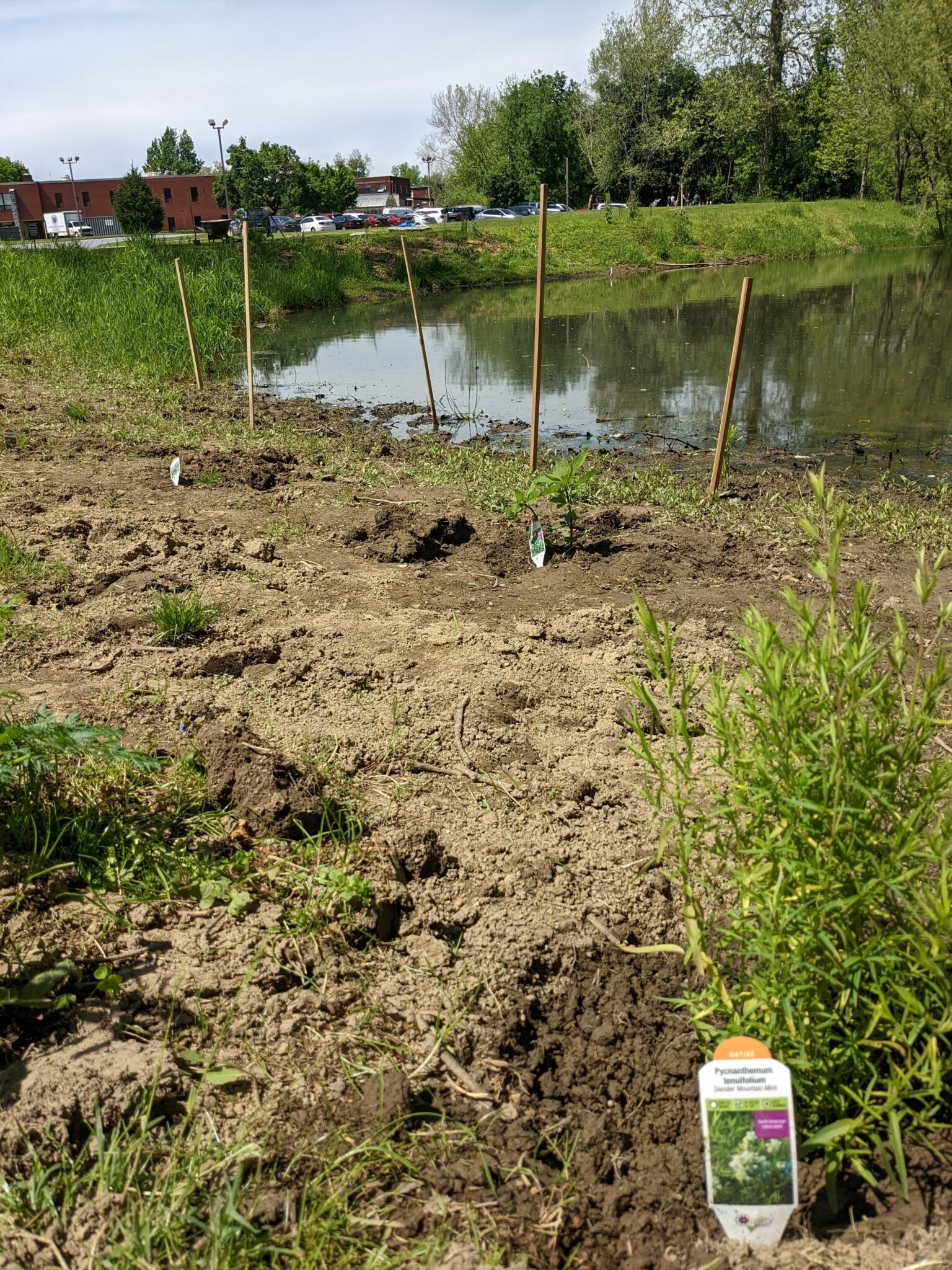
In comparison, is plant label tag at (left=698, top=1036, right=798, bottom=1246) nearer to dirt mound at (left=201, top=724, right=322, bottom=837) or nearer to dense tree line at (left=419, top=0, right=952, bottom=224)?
dirt mound at (left=201, top=724, right=322, bottom=837)

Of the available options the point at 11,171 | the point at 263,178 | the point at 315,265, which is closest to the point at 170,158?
the point at 11,171

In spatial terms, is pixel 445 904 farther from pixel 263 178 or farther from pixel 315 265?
pixel 263 178

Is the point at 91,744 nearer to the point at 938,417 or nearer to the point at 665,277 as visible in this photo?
the point at 938,417

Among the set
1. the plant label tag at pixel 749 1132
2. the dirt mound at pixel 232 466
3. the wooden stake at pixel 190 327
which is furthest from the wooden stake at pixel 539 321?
the plant label tag at pixel 749 1132

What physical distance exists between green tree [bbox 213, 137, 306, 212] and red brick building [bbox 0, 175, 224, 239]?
23.7 m

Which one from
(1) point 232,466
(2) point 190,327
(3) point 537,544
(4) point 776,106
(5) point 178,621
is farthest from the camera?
(4) point 776,106

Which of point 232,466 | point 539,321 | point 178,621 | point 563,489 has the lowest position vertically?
point 178,621

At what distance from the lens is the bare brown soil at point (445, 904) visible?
1692 millimetres

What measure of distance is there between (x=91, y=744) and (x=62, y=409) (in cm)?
834

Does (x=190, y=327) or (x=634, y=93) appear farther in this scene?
(x=634, y=93)

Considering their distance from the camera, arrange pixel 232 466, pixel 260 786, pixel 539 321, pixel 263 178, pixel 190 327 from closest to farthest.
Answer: pixel 260 786 → pixel 539 321 → pixel 232 466 → pixel 190 327 → pixel 263 178

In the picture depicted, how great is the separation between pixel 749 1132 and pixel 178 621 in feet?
9.88

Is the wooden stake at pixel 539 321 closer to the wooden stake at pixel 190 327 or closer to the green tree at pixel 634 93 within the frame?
the wooden stake at pixel 190 327

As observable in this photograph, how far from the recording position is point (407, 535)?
5090mm
